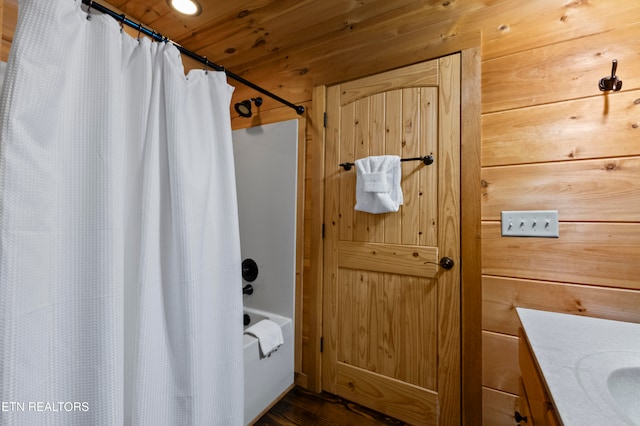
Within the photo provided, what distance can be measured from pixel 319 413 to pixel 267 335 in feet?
1.80

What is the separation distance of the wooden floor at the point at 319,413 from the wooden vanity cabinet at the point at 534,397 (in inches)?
33.6

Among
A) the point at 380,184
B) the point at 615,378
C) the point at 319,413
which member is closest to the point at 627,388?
the point at 615,378

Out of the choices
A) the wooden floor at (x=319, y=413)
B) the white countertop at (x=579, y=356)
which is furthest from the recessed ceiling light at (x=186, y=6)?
the wooden floor at (x=319, y=413)

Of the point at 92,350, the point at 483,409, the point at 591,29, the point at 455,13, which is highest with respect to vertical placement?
the point at 455,13

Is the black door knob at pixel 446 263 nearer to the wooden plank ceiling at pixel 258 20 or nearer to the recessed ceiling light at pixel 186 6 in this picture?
the wooden plank ceiling at pixel 258 20

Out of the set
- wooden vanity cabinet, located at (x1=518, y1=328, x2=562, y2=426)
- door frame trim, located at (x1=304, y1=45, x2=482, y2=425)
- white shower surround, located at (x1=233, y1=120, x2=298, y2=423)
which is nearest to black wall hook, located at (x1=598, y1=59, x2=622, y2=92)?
door frame trim, located at (x1=304, y1=45, x2=482, y2=425)

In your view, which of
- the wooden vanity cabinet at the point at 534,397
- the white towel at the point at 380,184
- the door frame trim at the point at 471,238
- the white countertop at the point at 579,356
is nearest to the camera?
the white countertop at the point at 579,356

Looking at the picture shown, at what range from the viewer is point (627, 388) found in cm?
63

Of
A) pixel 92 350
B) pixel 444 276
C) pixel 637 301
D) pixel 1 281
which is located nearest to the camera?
pixel 1 281

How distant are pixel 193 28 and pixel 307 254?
1.69 meters

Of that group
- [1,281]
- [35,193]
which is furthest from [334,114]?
[1,281]

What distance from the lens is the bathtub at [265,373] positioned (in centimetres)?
142

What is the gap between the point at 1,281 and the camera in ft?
2.02

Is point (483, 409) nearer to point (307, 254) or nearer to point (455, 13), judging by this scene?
point (307, 254)
